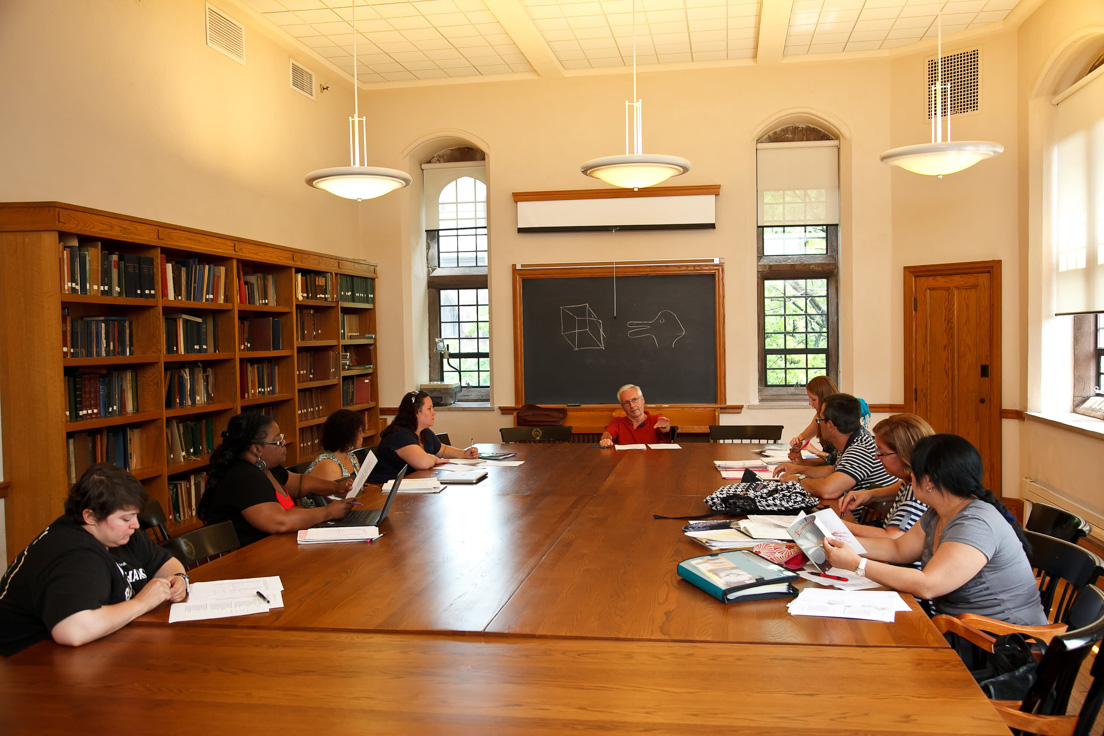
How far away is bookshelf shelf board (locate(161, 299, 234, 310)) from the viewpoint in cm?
492

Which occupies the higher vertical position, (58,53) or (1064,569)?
(58,53)

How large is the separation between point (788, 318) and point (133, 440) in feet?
19.2

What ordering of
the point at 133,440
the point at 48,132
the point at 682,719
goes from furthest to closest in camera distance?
1. the point at 133,440
2. the point at 48,132
3. the point at 682,719

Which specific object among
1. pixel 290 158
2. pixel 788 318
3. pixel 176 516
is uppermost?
pixel 290 158

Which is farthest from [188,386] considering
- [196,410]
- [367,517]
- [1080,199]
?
[1080,199]

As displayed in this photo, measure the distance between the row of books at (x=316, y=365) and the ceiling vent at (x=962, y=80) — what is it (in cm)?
571

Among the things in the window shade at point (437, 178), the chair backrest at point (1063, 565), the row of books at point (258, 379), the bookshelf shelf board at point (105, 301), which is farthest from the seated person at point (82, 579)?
the window shade at point (437, 178)

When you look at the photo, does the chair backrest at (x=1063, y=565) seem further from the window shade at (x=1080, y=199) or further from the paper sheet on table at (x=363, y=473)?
the window shade at (x=1080, y=199)

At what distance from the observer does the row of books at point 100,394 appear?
4.35 meters

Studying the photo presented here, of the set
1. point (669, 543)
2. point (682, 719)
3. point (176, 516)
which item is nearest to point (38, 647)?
point (682, 719)

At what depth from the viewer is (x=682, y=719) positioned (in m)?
Answer: 1.70

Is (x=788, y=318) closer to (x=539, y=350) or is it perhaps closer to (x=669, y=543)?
(x=539, y=350)

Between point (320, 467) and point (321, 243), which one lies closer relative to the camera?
point (320, 467)

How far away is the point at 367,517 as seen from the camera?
11.3ft
